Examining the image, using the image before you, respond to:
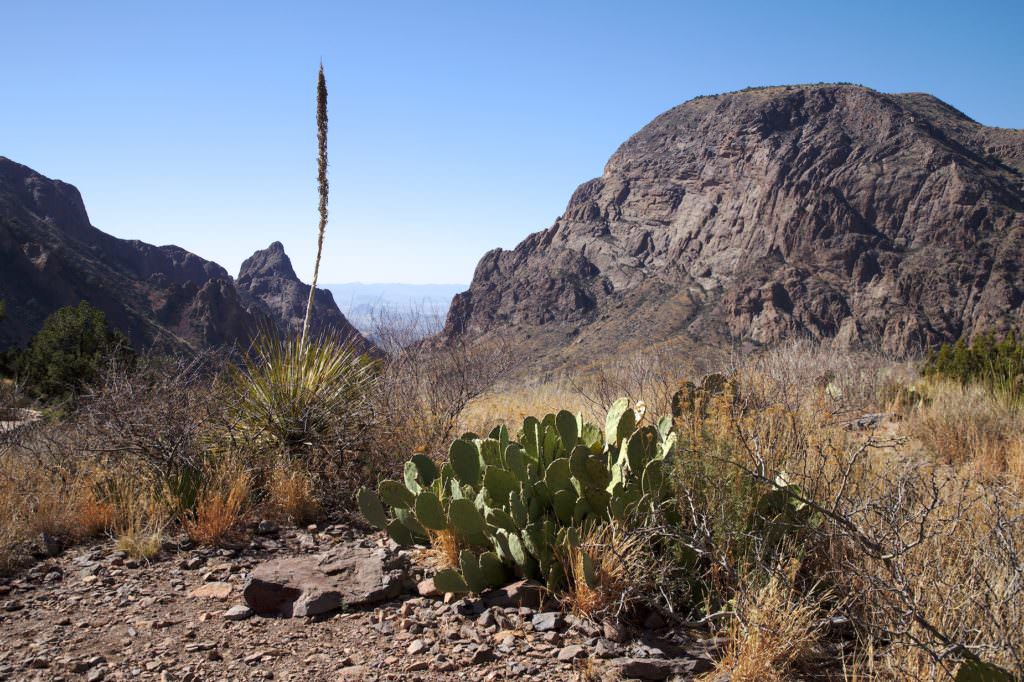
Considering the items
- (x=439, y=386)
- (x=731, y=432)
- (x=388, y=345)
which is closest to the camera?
(x=731, y=432)

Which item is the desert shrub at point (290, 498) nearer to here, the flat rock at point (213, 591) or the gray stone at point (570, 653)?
the flat rock at point (213, 591)

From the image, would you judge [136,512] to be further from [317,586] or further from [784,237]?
[784,237]

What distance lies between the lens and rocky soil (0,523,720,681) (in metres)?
3.32

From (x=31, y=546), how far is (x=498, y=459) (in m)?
3.30

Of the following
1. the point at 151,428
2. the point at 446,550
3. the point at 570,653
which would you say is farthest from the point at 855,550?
the point at 151,428

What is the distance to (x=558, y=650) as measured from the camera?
3.41 meters

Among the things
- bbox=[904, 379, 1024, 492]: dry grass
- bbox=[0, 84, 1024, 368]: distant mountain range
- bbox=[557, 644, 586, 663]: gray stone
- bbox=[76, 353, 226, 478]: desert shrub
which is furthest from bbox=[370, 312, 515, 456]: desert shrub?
bbox=[0, 84, 1024, 368]: distant mountain range

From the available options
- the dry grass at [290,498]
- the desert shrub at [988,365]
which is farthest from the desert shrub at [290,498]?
the desert shrub at [988,365]

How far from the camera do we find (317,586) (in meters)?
4.12

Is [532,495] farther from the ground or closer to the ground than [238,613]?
farther from the ground

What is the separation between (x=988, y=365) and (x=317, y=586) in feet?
36.4

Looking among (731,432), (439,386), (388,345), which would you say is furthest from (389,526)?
(388,345)

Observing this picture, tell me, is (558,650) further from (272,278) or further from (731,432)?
(272,278)

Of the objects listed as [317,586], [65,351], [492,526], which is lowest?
[317,586]
